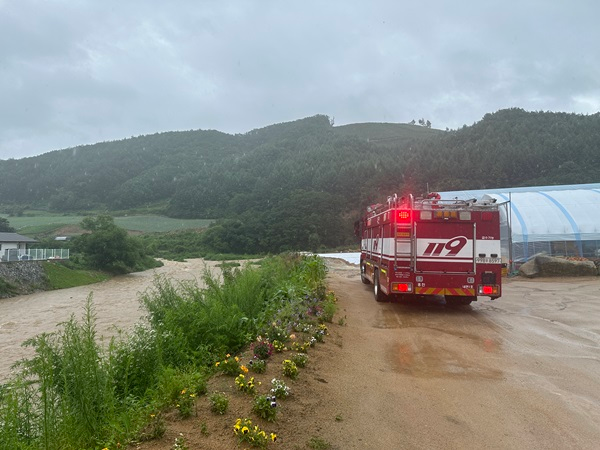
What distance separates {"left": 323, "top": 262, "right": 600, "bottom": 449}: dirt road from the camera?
4.64 m

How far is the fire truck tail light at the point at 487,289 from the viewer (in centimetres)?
1158

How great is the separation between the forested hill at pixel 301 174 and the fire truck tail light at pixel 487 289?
39142mm

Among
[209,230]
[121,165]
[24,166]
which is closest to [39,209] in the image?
[24,166]

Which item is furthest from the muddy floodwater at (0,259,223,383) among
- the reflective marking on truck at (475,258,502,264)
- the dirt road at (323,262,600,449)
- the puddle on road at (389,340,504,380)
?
the reflective marking on truck at (475,258,502,264)

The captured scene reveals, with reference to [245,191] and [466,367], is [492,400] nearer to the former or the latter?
[466,367]

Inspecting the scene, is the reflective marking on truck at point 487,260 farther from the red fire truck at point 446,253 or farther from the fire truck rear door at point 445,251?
the fire truck rear door at point 445,251

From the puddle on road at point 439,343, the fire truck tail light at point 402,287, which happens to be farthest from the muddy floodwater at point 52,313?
the puddle on road at point 439,343

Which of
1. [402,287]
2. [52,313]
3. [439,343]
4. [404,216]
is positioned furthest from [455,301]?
[52,313]

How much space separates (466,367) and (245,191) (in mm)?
83037

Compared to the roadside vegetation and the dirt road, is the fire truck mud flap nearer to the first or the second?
the dirt road

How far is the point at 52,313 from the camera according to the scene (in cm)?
2314

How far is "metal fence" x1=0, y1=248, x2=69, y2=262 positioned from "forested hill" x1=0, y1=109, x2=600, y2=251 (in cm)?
2922

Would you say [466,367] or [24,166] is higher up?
[24,166]

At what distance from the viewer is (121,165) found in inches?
3524
